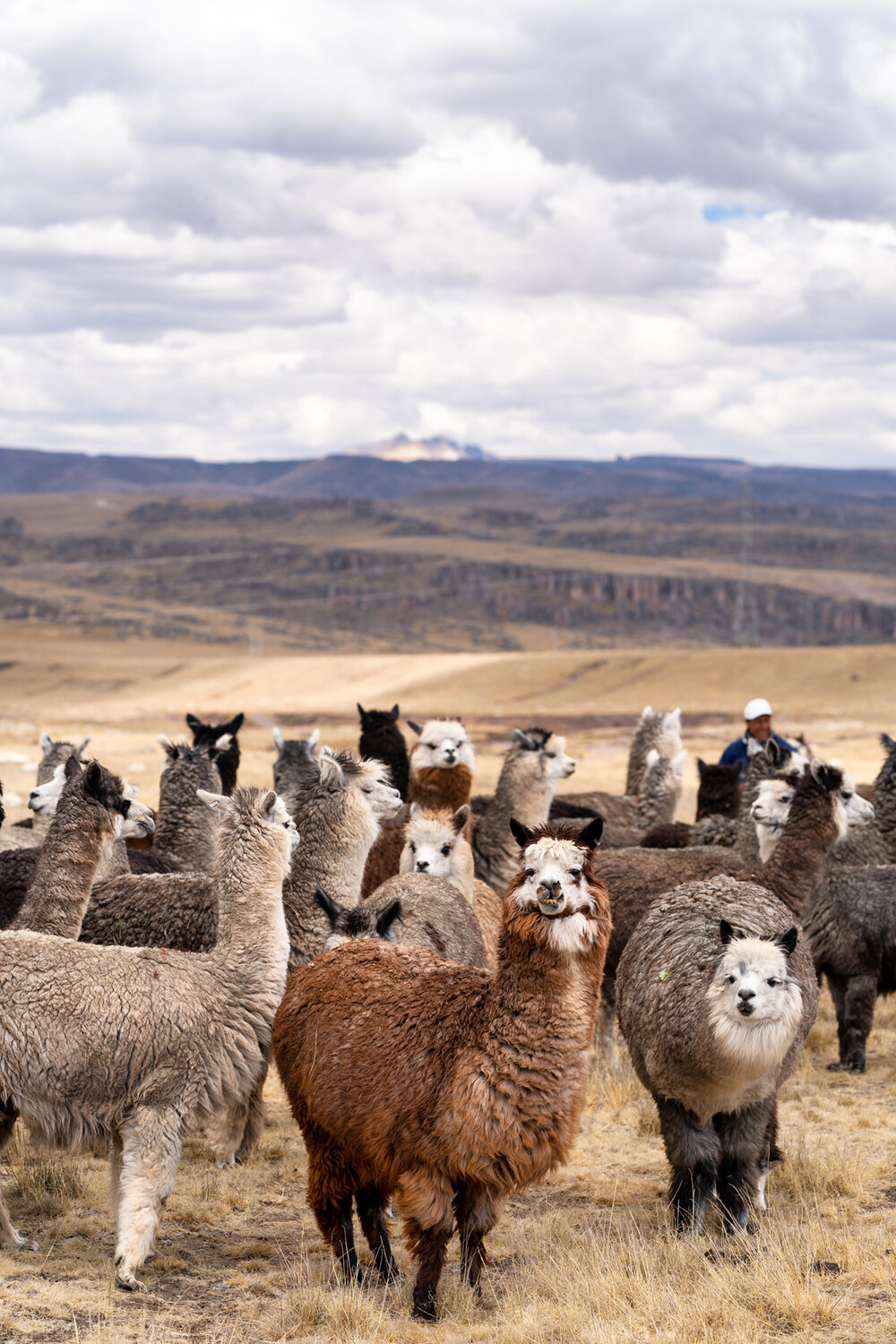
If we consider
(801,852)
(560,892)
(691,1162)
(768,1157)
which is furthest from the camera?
(801,852)

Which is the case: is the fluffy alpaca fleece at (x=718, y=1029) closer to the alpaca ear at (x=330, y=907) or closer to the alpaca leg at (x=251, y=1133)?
the alpaca ear at (x=330, y=907)

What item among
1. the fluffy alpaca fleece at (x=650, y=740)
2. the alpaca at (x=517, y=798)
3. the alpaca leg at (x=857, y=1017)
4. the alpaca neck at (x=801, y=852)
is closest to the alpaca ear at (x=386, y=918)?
the alpaca neck at (x=801, y=852)

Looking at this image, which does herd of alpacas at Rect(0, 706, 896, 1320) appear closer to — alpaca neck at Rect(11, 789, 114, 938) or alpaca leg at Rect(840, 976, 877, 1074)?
alpaca neck at Rect(11, 789, 114, 938)

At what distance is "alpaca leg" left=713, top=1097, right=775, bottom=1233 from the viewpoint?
18.4 feet

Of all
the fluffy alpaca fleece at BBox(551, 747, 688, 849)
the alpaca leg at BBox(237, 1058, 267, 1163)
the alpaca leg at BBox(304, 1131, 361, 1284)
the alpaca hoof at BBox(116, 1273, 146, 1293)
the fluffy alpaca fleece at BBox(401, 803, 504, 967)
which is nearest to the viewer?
the alpaca hoof at BBox(116, 1273, 146, 1293)

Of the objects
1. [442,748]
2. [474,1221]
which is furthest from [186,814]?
[474,1221]

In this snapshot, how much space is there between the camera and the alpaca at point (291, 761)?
8602 millimetres

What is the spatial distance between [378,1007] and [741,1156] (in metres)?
1.79

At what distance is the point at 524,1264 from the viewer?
17.5 feet

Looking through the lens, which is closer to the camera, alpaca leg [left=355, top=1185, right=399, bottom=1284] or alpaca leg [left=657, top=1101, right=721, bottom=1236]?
alpaca leg [left=355, top=1185, right=399, bottom=1284]

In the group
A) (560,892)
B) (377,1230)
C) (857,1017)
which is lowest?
(377,1230)

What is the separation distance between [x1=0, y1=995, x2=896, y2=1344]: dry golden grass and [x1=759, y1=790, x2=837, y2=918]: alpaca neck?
4.11 feet

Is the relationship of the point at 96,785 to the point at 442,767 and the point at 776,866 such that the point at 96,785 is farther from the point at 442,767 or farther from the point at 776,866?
the point at 442,767

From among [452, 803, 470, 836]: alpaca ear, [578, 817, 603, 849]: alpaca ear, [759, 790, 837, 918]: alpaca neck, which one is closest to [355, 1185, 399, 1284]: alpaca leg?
[578, 817, 603, 849]: alpaca ear
